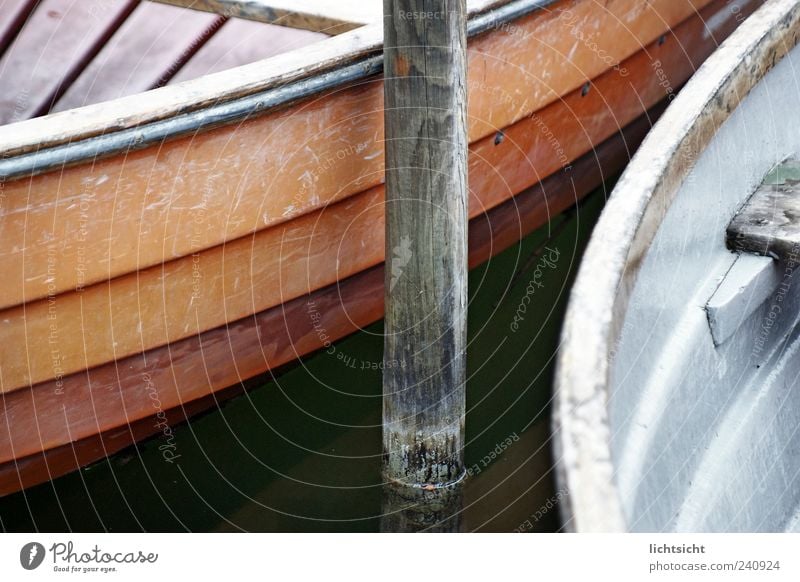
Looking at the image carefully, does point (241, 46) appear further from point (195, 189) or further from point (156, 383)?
point (156, 383)

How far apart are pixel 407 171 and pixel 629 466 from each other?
0.56 m

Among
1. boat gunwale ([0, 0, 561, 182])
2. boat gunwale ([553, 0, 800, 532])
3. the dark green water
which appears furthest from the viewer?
the dark green water

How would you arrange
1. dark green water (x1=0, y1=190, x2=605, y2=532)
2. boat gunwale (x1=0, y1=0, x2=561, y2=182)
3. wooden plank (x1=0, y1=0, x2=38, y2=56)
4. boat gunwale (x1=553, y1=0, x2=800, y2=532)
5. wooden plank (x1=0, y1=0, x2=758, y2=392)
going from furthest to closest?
wooden plank (x1=0, y1=0, x2=38, y2=56) < dark green water (x1=0, y1=190, x2=605, y2=532) < wooden plank (x1=0, y1=0, x2=758, y2=392) < boat gunwale (x1=0, y1=0, x2=561, y2=182) < boat gunwale (x1=553, y1=0, x2=800, y2=532)

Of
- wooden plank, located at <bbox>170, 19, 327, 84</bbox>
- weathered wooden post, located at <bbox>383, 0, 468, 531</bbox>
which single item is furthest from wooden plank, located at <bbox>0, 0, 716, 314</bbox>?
wooden plank, located at <bbox>170, 19, 327, 84</bbox>

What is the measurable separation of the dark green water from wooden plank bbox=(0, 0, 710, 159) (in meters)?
A: 0.49

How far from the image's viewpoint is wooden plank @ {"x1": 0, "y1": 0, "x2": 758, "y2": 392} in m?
1.30

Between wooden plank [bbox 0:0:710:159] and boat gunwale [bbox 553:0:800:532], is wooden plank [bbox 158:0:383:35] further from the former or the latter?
boat gunwale [bbox 553:0:800:532]

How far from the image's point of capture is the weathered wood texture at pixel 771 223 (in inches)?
46.0

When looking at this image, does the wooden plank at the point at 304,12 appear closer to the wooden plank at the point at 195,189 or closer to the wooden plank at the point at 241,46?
the wooden plank at the point at 241,46

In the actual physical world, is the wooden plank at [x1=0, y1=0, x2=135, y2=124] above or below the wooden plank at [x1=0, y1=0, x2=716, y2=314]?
above

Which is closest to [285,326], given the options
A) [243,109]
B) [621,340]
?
[243,109]

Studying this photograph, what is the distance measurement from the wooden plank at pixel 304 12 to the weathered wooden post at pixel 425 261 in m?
0.31

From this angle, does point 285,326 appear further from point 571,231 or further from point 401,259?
point 571,231

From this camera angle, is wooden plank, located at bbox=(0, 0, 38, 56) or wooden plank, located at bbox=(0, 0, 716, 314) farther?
wooden plank, located at bbox=(0, 0, 38, 56)
